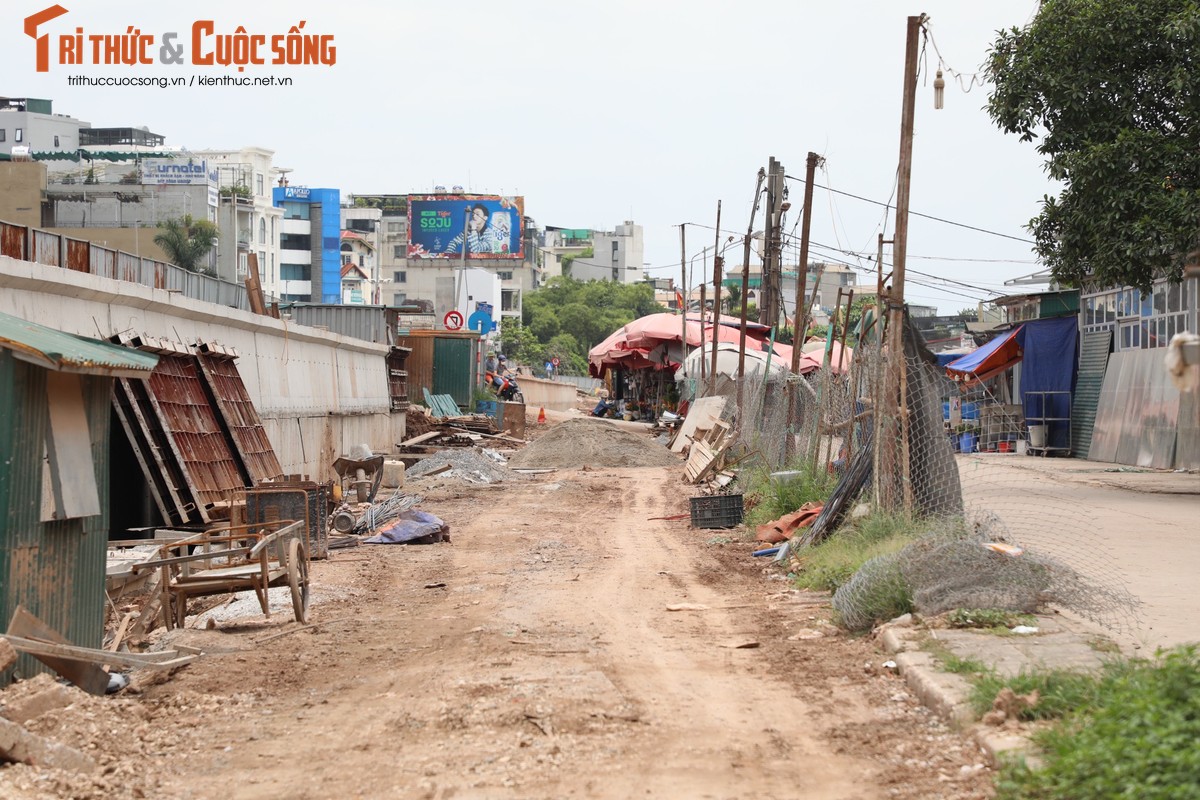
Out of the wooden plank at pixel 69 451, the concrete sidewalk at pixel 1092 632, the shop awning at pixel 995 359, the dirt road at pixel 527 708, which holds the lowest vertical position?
the dirt road at pixel 527 708

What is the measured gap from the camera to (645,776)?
5531 mm

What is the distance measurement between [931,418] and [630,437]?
2180cm

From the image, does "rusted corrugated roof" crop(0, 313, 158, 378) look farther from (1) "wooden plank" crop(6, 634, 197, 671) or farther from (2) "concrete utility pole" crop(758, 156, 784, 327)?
(2) "concrete utility pole" crop(758, 156, 784, 327)

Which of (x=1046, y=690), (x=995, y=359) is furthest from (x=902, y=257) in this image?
(x=995, y=359)

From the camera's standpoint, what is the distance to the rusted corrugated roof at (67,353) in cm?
723

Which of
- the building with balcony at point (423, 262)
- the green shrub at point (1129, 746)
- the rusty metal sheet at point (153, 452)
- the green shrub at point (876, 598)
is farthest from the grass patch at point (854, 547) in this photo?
the building with balcony at point (423, 262)

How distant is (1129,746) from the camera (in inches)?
182

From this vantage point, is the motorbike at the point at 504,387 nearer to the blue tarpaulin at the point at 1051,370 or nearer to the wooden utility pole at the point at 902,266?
the blue tarpaulin at the point at 1051,370

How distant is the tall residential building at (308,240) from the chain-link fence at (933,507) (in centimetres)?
8078

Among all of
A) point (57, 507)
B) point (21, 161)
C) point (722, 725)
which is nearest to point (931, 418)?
point (722, 725)

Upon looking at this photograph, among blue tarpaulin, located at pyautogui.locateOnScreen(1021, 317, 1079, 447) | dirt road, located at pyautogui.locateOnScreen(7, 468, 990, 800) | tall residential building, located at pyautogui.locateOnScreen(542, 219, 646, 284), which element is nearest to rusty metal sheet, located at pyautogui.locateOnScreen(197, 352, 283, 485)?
dirt road, located at pyautogui.locateOnScreen(7, 468, 990, 800)

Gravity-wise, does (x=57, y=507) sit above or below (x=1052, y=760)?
above

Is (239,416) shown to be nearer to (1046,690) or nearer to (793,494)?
(793,494)

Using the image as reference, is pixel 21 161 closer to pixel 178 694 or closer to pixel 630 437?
pixel 630 437
